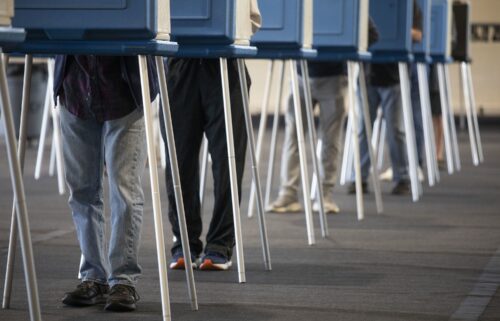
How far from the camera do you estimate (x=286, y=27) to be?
6.68 meters

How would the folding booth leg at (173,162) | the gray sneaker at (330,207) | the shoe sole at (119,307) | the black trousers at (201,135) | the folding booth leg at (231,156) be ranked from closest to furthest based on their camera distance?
the folding booth leg at (173,162) < the shoe sole at (119,307) < the folding booth leg at (231,156) < the black trousers at (201,135) < the gray sneaker at (330,207)

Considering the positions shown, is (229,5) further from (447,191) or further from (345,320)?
(447,191)

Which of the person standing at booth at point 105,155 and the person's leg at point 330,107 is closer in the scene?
the person standing at booth at point 105,155

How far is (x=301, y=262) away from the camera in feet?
21.1

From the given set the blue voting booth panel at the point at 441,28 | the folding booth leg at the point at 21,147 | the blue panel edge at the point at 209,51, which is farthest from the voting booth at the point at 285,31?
the blue voting booth panel at the point at 441,28

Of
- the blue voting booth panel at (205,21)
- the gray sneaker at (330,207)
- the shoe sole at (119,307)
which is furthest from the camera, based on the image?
the gray sneaker at (330,207)

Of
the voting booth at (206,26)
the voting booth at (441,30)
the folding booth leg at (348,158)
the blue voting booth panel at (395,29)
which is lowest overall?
the folding booth leg at (348,158)

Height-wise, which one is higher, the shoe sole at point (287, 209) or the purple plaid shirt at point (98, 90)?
the purple plaid shirt at point (98, 90)

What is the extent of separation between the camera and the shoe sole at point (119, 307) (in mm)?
4875

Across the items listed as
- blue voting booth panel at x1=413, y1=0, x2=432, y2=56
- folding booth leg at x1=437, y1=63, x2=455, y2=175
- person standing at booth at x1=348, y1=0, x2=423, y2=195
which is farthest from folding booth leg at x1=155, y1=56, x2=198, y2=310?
folding booth leg at x1=437, y1=63, x2=455, y2=175

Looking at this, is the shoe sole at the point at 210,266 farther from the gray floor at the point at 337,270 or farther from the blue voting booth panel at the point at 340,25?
the blue voting booth panel at the point at 340,25

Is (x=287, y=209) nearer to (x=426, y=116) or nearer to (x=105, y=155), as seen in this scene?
(x=426, y=116)

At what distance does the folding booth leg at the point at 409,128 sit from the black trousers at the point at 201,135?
350 centimetres

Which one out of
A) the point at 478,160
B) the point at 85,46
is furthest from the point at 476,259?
the point at 478,160
